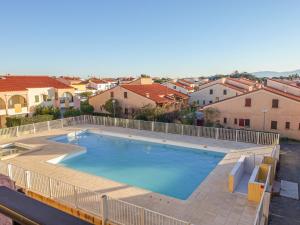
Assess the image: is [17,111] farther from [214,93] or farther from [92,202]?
[214,93]

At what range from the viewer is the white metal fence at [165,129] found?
18.5 m

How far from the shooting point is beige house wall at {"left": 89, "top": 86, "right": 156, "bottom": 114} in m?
30.9

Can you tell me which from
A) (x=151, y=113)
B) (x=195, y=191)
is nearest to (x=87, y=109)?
(x=151, y=113)

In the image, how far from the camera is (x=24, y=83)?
33.0 metres

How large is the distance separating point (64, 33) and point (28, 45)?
5.92 m

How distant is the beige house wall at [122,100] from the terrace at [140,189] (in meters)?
7.44

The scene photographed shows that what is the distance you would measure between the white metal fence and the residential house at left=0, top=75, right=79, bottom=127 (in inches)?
308

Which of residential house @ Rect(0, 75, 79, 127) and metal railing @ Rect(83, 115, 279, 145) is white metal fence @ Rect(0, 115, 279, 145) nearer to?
metal railing @ Rect(83, 115, 279, 145)

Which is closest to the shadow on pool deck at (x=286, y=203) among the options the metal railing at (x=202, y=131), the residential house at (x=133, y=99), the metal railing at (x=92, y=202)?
the metal railing at (x=202, y=131)

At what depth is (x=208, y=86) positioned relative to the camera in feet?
131

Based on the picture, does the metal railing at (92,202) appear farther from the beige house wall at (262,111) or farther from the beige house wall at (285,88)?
the beige house wall at (285,88)

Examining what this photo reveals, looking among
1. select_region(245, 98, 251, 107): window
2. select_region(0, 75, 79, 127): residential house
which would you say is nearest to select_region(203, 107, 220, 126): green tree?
select_region(245, 98, 251, 107): window

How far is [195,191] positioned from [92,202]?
15.4 ft

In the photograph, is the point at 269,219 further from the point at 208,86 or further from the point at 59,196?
the point at 208,86
